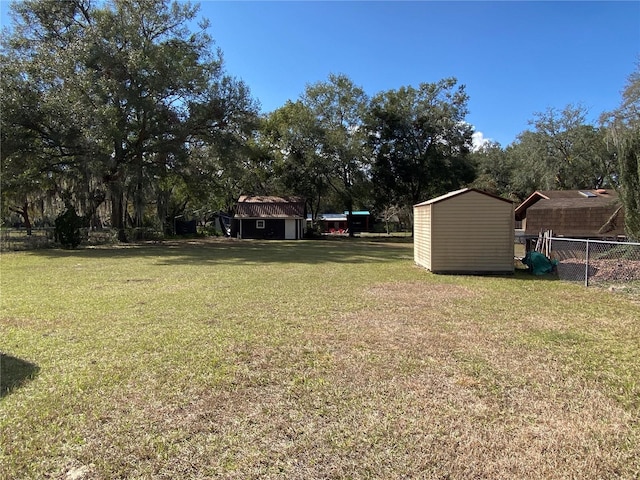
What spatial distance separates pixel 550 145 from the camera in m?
33.7

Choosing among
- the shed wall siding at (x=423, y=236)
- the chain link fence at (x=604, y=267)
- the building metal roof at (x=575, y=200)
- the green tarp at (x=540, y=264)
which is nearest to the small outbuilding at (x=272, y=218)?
the building metal roof at (x=575, y=200)

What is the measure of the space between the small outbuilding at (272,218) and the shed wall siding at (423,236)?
20.5 meters

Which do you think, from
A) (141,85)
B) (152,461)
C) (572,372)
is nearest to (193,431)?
(152,461)

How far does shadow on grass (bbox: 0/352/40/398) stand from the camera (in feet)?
11.7

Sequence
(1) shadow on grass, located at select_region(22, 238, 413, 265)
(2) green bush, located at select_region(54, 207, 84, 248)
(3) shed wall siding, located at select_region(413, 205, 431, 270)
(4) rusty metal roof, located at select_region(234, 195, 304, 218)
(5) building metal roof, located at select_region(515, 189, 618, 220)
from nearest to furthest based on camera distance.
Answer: (3) shed wall siding, located at select_region(413, 205, 431, 270)
(1) shadow on grass, located at select_region(22, 238, 413, 265)
(5) building metal roof, located at select_region(515, 189, 618, 220)
(2) green bush, located at select_region(54, 207, 84, 248)
(4) rusty metal roof, located at select_region(234, 195, 304, 218)

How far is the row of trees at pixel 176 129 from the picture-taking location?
18.2 m

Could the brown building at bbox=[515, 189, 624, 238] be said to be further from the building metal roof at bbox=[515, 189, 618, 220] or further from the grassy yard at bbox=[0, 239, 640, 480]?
the grassy yard at bbox=[0, 239, 640, 480]

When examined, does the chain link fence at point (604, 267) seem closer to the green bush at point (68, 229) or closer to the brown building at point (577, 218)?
the brown building at point (577, 218)

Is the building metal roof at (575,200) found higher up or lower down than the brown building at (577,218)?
higher up

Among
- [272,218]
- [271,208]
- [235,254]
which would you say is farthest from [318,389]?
[271,208]

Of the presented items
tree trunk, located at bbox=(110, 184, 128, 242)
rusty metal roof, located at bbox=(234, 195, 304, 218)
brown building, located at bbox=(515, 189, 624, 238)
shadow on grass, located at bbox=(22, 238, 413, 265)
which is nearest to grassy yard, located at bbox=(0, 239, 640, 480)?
shadow on grass, located at bbox=(22, 238, 413, 265)

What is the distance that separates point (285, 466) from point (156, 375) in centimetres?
187

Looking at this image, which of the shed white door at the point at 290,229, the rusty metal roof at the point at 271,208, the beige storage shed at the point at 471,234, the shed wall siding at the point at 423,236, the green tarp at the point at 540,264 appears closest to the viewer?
the beige storage shed at the point at 471,234

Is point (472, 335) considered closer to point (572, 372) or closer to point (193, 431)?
point (572, 372)
